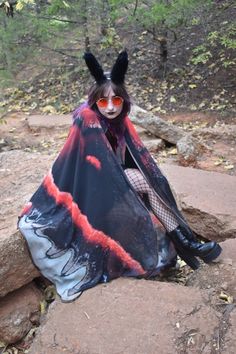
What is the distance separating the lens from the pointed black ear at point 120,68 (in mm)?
2861

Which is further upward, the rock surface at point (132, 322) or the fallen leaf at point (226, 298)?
the rock surface at point (132, 322)

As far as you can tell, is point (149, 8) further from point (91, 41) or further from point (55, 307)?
point (55, 307)

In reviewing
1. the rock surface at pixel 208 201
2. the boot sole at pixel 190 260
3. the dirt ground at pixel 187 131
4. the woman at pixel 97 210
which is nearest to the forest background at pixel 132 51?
the dirt ground at pixel 187 131

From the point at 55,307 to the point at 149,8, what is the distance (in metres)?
7.47

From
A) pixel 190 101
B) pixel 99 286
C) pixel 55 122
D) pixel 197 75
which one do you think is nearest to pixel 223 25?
pixel 197 75

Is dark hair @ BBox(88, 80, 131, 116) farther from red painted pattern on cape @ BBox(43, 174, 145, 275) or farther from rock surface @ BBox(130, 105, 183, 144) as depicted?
rock surface @ BBox(130, 105, 183, 144)

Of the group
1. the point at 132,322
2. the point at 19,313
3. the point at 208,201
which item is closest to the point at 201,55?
the point at 208,201

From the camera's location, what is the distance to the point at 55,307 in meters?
2.65

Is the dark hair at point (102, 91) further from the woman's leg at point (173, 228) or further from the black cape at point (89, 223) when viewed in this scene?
the woman's leg at point (173, 228)

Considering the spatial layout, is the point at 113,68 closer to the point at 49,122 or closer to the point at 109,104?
the point at 109,104

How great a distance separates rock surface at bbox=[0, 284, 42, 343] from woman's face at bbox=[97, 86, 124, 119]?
132cm

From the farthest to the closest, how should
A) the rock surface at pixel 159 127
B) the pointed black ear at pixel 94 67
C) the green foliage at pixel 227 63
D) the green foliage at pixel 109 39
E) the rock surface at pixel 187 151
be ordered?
1. the green foliage at pixel 109 39
2. the green foliage at pixel 227 63
3. the rock surface at pixel 159 127
4. the rock surface at pixel 187 151
5. the pointed black ear at pixel 94 67

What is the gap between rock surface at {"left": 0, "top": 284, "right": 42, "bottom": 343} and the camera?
3010 millimetres

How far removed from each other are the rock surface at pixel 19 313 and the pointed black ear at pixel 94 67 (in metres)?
A: 1.50
